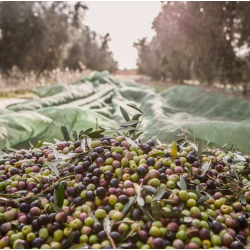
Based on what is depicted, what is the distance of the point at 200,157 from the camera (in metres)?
1.97

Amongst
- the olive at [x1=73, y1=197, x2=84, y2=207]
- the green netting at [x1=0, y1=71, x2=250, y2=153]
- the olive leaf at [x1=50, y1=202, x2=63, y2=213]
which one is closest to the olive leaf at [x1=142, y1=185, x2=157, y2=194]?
the olive at [x1=73, y1=197, x2=84, y2=207]

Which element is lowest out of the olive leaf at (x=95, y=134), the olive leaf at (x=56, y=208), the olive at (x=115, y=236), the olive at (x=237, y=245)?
the olive at (x=237, y=245)

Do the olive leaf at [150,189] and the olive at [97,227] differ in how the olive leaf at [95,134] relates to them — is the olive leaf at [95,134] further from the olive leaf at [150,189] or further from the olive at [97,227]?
the olive at [97,227]

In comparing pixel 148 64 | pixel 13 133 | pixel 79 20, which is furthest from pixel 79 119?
pixel 148 64

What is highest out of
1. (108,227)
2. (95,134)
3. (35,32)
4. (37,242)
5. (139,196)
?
(35,32)

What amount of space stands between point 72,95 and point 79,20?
16919 mm

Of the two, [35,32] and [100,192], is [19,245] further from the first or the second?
[35,32]

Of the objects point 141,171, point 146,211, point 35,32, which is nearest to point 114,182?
point 141,171

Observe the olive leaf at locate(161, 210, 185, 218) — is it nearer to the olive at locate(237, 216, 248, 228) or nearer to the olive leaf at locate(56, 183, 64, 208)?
the olive at locate(237, 216, 248, 228)

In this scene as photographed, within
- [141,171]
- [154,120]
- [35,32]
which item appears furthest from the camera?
[35,32]

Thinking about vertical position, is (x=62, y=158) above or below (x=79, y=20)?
below

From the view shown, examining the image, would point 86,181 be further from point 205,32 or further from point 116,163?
point 205,32

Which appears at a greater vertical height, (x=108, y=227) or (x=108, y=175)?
(x=108, y=175)

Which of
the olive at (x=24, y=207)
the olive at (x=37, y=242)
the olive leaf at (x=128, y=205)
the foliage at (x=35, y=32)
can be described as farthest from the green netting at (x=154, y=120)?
the foliage at (x=35, y=32)
